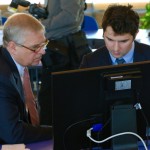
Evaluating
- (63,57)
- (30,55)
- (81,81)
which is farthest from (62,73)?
(63,57)

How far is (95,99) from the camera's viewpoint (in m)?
1.27

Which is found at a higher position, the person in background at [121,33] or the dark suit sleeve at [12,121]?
the person in background at [121,33]

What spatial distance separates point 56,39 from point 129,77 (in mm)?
1872

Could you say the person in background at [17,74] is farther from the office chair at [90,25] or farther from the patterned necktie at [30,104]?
the office chair at [90,25]

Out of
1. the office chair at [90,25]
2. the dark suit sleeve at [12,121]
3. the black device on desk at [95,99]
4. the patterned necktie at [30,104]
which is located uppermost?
the black device on desk at [95,99]

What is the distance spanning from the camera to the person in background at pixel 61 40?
2930mm

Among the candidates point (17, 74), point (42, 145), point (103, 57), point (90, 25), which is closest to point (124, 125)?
point (42, 145)

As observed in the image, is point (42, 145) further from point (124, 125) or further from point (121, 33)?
point (121, 33)

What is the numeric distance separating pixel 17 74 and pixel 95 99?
579mm

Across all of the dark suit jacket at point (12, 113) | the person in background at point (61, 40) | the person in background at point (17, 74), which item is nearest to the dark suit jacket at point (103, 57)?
the person in background at point (17, 74)

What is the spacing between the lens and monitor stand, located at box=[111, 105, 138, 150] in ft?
4.24

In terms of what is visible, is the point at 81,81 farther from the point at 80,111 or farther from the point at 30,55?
the point at 30,55

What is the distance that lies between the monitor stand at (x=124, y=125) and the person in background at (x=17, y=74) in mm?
444

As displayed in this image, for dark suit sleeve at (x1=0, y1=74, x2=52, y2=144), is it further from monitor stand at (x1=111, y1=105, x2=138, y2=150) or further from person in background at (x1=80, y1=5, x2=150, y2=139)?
person in background at (x1=80, y1=5, x2=150, y2=139)
